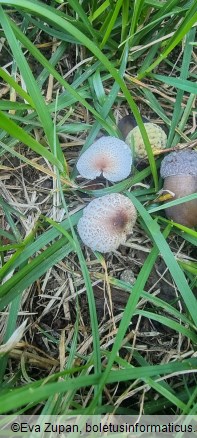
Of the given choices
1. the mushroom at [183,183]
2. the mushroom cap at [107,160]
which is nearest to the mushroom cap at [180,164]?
the mushroom at [183,183]

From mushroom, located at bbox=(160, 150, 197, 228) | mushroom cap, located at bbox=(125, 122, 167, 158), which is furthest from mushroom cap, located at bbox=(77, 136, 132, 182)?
mushroom, located at bbox=(160, 150, 197, 228)

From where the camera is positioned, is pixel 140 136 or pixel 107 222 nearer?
pixel 107 222

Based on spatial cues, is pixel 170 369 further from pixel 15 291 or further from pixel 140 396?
pixel 15 291

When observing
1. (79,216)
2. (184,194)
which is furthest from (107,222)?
(184,194)

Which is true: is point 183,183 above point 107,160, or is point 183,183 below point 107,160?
below

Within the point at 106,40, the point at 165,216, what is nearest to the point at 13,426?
the point at 165,216

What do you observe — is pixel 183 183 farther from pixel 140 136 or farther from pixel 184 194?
pixel 140 136

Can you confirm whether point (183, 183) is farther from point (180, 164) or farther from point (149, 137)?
point (149, 137)
